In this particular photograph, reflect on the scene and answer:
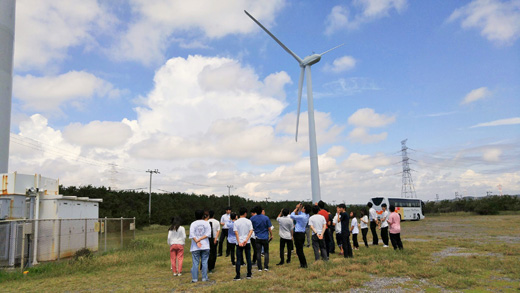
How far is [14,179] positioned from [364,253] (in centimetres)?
1313

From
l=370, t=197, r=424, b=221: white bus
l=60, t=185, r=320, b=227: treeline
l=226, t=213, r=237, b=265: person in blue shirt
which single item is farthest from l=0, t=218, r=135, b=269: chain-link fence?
l=370, t=197, r=424, b=221: white bus

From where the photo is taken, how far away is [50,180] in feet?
50.5

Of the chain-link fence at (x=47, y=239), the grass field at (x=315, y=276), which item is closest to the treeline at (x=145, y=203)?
the chain-link fence at (x=47, y=239)

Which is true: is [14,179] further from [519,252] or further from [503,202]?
[503,202]

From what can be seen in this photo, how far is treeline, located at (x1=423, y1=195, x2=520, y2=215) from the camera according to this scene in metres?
63.2

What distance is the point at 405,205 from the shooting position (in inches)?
1789

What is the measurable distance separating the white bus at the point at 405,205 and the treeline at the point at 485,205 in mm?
22131

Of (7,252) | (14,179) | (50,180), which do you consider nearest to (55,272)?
(7,252)

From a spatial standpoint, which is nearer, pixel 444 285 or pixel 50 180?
pixel 444 285

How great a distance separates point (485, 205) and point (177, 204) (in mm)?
55115

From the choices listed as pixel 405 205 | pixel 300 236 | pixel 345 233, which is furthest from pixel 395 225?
pixel 405 205

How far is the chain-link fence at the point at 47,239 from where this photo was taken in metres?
11.4

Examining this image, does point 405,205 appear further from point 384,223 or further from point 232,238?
point 232,238

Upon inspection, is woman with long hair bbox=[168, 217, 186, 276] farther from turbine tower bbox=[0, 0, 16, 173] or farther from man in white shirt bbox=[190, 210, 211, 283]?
turbine tower bbox=[0, 0, 16, 173]
